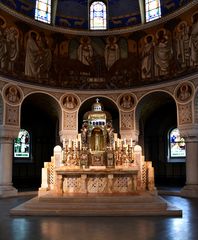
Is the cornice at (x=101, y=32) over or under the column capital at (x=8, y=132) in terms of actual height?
over

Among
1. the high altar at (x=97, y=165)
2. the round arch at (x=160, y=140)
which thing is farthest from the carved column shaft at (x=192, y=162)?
the round arch at (x=160, y=140)

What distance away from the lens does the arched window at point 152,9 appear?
21.4 m

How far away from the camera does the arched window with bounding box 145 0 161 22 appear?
21.4m

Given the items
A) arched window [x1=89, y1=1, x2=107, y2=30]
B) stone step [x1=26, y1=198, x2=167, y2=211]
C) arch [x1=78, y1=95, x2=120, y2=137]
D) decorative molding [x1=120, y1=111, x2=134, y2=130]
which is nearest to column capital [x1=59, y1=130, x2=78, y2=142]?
arch [x1=78, y1=95, x2=120, y2=137]

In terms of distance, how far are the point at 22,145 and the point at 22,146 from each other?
0.28 feet

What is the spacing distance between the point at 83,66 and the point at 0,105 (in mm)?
6601

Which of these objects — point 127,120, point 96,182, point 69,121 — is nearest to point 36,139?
point 69,121

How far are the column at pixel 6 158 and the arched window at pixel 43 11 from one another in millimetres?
8321

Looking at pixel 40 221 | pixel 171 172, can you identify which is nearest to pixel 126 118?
pixel 171 172

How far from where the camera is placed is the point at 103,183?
14.1 meters

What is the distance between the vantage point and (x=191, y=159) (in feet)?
61.1

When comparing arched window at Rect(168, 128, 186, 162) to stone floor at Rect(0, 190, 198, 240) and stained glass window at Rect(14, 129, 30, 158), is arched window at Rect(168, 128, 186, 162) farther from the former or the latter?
stone floor at Rect(0, 190, 198, 240)

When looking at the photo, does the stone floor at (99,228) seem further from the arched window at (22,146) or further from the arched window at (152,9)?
the arched window at (152,9)

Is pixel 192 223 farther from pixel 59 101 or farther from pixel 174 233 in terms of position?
pixel 59 101
